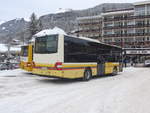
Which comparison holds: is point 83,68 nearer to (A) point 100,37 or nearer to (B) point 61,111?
(B) point 61,111

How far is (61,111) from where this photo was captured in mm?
6016

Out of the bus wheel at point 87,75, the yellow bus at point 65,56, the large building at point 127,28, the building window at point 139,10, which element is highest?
the building window at point 139,10

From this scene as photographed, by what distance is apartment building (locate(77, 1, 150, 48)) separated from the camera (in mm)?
59406

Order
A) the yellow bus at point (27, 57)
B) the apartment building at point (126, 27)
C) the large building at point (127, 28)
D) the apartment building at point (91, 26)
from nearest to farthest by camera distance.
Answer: the yellow bus at point (27, 57) < the large building at point (127, 28) < the apartment building at point (126, 27) < the apartment building at point (91, 26)

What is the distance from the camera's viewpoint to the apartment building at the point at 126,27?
59.4 meters

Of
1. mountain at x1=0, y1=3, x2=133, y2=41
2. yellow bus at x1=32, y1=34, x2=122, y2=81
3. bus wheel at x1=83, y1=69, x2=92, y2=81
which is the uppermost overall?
mountain at x1=0, y1=3, x2=133, y2=41

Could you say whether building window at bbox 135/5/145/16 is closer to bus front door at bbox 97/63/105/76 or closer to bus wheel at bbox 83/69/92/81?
bus front door at bbox 97/63/105/76

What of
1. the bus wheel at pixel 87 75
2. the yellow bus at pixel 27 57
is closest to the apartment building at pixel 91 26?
the yellow bus at pixel 27 57

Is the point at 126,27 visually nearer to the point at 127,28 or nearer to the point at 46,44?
the point at 127,28

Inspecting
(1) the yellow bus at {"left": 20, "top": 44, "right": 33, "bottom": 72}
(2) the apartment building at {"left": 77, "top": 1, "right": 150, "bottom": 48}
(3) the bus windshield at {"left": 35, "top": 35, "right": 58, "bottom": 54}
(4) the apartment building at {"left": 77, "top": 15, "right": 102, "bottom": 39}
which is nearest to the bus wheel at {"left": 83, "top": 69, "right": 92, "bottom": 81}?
(3) the bus windshield at {"left": 35, "top": 35, "right": 58, "bottom": 54}

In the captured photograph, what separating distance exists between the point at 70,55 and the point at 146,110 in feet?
21.7

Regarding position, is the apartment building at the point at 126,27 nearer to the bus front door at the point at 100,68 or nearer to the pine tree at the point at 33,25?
the pine tree at the point at 33,25

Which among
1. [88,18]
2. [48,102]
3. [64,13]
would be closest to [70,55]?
[48,102]

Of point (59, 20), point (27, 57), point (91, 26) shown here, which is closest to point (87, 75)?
point (27, 57)
